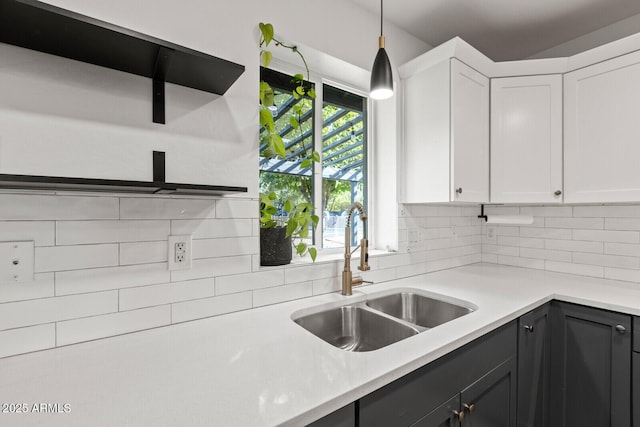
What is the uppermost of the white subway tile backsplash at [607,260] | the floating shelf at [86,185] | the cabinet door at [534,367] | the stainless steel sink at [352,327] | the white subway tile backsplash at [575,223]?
the floating shelf at [86,185]

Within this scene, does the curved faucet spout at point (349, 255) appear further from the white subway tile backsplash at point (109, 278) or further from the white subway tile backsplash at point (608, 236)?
the white subway tile backsplash at point (608, 236)

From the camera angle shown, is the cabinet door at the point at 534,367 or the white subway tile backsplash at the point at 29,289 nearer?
the white subway tile backsplash at the point at 29,289

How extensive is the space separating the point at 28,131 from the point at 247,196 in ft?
2.24

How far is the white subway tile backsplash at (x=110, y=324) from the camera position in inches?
36.5

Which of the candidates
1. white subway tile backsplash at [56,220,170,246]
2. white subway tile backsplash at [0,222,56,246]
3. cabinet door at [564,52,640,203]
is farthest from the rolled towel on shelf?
white subway tile backsplash at [0,222,56,246]

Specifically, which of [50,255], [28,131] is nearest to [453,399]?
[50,255]

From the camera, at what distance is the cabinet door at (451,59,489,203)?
65.1 inches

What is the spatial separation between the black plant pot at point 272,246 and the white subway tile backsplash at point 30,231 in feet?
2.28

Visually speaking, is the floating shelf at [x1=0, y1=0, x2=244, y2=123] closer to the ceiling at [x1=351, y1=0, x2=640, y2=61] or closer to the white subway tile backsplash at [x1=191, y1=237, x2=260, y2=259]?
the white subway tile backsplash at [x1=191, y1=237, x2=260, y2=259]

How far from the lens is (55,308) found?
91cm

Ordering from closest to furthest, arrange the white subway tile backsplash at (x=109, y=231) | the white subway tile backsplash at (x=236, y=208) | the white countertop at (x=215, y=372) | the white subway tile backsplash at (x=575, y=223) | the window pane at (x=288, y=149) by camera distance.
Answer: the white countertop at (x=215, y=372), the white subway tile backsplash at (x=109, y=231), the white subway tile backsplash at (x=236, y=208), the window pane at (x=288, y=149), the white subway tile backsplash at (x=575, y=223)

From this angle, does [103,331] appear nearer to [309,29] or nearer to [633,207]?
[309,29]

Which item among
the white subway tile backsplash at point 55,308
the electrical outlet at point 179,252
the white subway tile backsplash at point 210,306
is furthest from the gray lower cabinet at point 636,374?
the white subway tile backsplash at point 55,308

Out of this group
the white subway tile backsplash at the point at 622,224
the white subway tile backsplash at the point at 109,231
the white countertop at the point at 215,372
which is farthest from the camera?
the white subway tile backsplash at the point at 622,224
